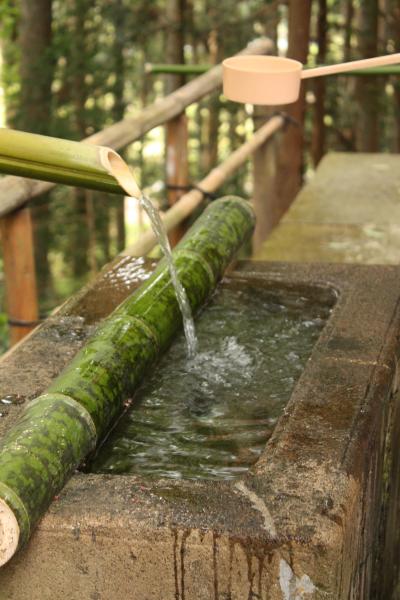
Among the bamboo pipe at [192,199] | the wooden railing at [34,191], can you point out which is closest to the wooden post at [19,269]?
the wooden railing at [34,191]

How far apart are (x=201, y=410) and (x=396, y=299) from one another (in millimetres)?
704

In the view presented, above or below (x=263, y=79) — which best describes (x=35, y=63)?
below

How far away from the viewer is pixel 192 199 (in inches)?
157

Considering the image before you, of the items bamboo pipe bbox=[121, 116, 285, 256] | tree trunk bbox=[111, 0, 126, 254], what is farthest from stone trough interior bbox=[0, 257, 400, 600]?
tree trunk bbox=[111, 0, 126, 254]

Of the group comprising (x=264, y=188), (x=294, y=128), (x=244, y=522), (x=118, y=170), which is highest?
(x=118, y=170)

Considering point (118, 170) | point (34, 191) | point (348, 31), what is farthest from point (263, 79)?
point (348, 31)

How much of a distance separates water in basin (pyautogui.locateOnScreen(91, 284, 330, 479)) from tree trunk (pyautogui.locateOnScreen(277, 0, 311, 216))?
110 inches

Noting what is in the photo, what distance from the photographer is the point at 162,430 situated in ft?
7.14

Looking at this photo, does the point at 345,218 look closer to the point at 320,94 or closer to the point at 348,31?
the point at 320,94

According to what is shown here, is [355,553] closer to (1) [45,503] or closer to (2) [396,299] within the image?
(1) [45,503]

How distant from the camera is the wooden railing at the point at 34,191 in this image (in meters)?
2.95

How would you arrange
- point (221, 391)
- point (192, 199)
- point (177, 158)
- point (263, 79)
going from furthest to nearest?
point (177, 158) → point (192, 199) → point (221, 391) → point (263, 79)

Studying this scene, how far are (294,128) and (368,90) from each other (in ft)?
19.1

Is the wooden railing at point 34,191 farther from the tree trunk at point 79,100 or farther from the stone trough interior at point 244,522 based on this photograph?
the tree trunk at point 79,100
